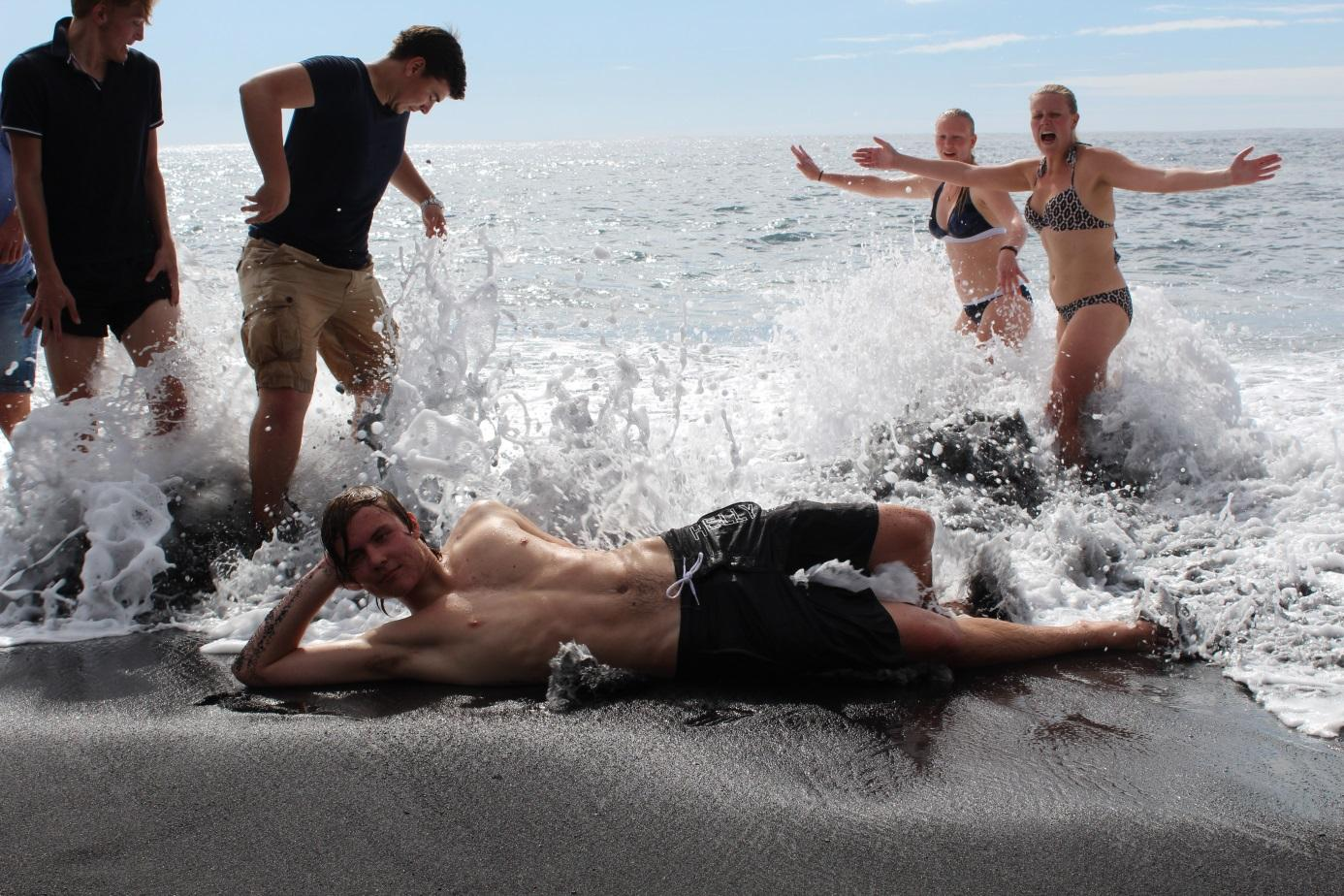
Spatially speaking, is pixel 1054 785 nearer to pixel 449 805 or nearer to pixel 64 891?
pixel 449 805

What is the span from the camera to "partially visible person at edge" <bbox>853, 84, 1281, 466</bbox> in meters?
5.71

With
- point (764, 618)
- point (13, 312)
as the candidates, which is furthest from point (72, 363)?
point (764, 618)

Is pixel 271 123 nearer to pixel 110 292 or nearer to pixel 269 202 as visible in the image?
pixel 269 202

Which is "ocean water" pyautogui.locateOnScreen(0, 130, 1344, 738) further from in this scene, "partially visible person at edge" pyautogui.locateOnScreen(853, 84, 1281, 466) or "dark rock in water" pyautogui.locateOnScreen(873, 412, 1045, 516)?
"partially visible person at edge" pyautogui.locateOnScreen(853, 84, 1281, 466)

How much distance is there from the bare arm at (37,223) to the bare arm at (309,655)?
1.68 m

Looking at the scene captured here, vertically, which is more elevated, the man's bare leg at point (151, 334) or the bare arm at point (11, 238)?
the bare arm at point (11, 238)

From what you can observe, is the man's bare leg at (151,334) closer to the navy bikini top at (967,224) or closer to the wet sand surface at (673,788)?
the wet sand surface at (673,788)

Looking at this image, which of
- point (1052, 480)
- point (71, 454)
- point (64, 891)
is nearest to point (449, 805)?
point (64, 891)

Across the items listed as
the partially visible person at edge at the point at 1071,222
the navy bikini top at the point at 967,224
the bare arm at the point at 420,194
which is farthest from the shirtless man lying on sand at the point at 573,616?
the navy bikini top at the point at 967,224

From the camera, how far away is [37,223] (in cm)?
411

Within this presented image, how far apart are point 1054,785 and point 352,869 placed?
5.57 feet

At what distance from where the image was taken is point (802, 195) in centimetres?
2564

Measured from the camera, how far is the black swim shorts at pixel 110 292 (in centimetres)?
434

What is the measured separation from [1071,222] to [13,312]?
4996 millimetres
